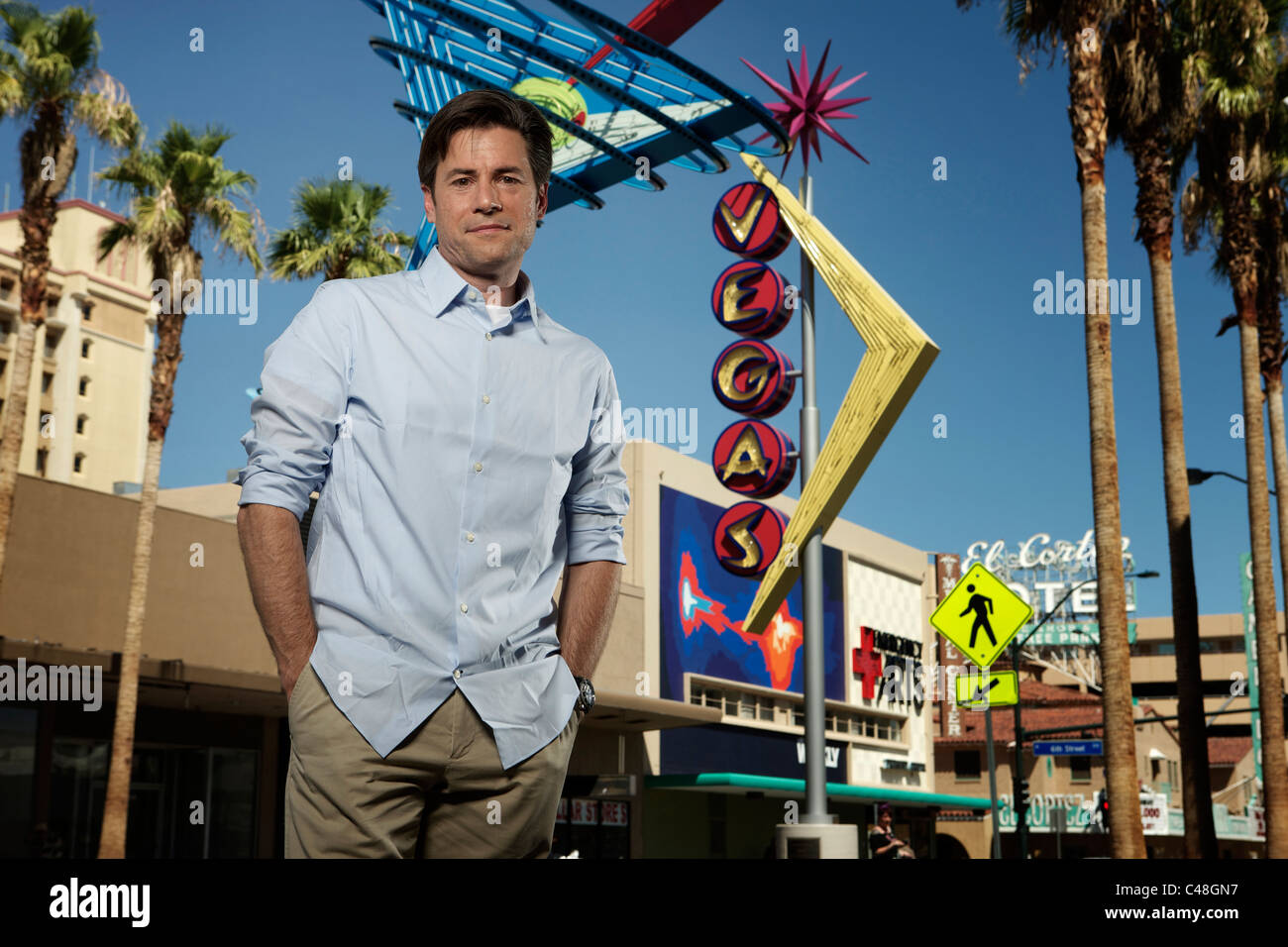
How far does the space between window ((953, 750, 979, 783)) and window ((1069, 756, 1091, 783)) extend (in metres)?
4.80

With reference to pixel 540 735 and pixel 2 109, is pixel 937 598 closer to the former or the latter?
pixel 2 109

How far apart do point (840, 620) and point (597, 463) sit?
157 ft

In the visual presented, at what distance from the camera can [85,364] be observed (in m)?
106

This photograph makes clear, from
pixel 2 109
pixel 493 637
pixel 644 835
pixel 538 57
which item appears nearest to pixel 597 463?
pixel 493 637

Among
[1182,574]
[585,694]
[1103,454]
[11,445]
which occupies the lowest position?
[585,694]

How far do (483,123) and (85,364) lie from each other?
115m

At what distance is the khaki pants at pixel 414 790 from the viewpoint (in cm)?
203

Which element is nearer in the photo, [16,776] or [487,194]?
[487,194]

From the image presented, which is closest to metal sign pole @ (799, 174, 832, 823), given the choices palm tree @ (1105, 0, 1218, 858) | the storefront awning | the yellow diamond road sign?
Result: the yellow diamond road sign

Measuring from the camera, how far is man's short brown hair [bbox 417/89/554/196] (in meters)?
2.43

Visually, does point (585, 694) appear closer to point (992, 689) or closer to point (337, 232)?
point (992, 689)

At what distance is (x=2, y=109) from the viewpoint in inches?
878

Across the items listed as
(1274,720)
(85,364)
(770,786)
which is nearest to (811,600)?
(1274,720)
